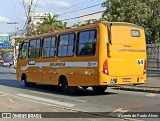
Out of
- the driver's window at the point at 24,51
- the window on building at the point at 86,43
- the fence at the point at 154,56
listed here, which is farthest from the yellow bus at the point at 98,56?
the fence at the point at 154,56

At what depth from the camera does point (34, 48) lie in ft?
72.1

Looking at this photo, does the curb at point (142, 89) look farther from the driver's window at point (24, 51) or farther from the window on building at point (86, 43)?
the driver's window at point (24, 51)

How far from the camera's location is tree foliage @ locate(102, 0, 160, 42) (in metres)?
47.6

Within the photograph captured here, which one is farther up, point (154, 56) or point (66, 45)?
point (66, 45)

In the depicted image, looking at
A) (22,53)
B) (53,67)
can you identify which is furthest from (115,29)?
(22,53)

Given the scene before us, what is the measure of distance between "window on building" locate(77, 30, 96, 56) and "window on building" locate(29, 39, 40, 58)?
14.8 ft

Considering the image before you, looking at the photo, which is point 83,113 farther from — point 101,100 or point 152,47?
point 152,47

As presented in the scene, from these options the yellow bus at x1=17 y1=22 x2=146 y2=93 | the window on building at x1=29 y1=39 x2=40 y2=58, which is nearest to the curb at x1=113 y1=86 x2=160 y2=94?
the yellow bus at x1=17 y1=22 x2=146 y2=93

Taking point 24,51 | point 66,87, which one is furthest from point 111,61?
point 24,51

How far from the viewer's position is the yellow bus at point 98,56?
639 inches

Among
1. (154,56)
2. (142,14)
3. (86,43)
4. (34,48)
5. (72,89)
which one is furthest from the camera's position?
(142,14)

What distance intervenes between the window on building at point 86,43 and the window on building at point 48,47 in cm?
252

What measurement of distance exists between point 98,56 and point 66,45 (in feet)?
8.73

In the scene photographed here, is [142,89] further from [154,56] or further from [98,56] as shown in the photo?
[154,56]
